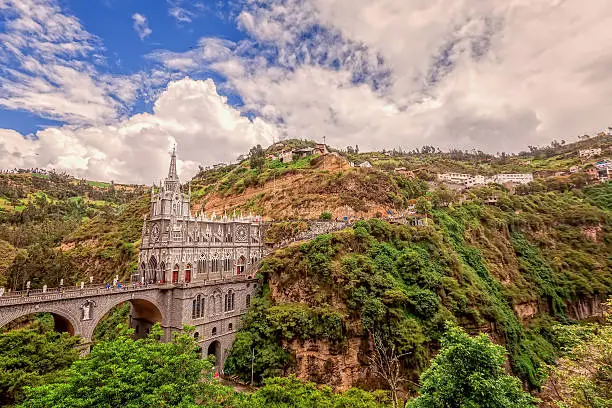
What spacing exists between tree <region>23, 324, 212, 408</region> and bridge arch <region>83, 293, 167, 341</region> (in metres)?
12.5

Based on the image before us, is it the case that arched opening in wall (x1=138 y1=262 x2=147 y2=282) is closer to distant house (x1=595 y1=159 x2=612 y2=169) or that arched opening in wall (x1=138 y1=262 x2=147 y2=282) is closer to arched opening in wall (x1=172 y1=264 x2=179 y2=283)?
arched opening in wall (x1=172 y1=264 x2=179 y2=283)

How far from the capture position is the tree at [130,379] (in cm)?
1345

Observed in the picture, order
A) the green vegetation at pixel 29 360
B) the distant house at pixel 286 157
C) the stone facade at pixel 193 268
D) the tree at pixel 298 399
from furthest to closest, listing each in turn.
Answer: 1. the distant house at pixel 286 157
2. the stone facade at pixel 193 268
3. the tree at pixel 298 399
4. the green vegetation at pixel 29 360

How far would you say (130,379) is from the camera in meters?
14.7

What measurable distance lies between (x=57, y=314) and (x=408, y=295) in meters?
32.7

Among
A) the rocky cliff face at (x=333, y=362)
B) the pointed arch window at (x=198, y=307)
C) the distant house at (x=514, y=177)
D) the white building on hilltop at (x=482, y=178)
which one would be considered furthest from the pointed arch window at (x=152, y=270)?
the distant house at (x=514, y=177)

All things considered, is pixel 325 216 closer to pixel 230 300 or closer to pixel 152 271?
pixel 230 300

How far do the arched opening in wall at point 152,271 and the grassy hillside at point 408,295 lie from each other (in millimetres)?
11600

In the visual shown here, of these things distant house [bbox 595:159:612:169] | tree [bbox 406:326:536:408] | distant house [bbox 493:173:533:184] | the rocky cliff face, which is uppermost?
distant house [bbox 493:173:533:184]

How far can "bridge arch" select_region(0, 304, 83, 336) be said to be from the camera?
2261cm

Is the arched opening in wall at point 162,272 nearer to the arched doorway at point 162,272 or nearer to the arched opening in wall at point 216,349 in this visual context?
the arched doorway at point 162,272

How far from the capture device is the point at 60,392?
1353 centimetres

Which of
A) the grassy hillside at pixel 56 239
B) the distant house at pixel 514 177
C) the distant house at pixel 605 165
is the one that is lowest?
the grassy hillside at pixel 56 239

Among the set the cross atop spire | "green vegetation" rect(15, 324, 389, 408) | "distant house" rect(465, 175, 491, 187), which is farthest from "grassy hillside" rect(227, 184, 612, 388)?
"distant house" rect(465, 175, 491, 187)
